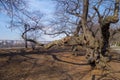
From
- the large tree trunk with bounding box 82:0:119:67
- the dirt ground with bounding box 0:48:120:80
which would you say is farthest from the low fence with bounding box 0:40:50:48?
the large tree trunk with bounding box 82:0:119:67

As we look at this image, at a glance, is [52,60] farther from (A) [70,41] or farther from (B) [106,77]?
(B) [106,77]

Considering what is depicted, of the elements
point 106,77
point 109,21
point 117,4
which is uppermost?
point 117,4

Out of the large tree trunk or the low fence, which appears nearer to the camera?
the large tree trunk

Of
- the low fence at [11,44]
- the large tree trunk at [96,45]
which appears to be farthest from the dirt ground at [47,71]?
the low fence at [11,44]

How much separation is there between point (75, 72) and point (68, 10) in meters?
5.75

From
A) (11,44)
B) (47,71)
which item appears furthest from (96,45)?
(11,44)

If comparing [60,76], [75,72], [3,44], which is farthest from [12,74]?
[3,44]

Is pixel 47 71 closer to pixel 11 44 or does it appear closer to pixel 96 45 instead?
pixel 96 45

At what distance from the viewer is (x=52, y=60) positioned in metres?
18.5

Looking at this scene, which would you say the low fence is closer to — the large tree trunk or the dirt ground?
the dirt ground

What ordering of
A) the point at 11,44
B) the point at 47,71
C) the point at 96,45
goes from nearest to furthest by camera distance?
the point at 96,45 < the point at 47,71 < the point at 11,44

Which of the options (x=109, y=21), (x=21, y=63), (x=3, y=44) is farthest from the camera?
(x=3, y=44)

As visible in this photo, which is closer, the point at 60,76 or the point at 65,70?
the point at 60,76

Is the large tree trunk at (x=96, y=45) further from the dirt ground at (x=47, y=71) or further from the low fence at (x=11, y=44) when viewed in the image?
the low fence at (x=11, y=44)
